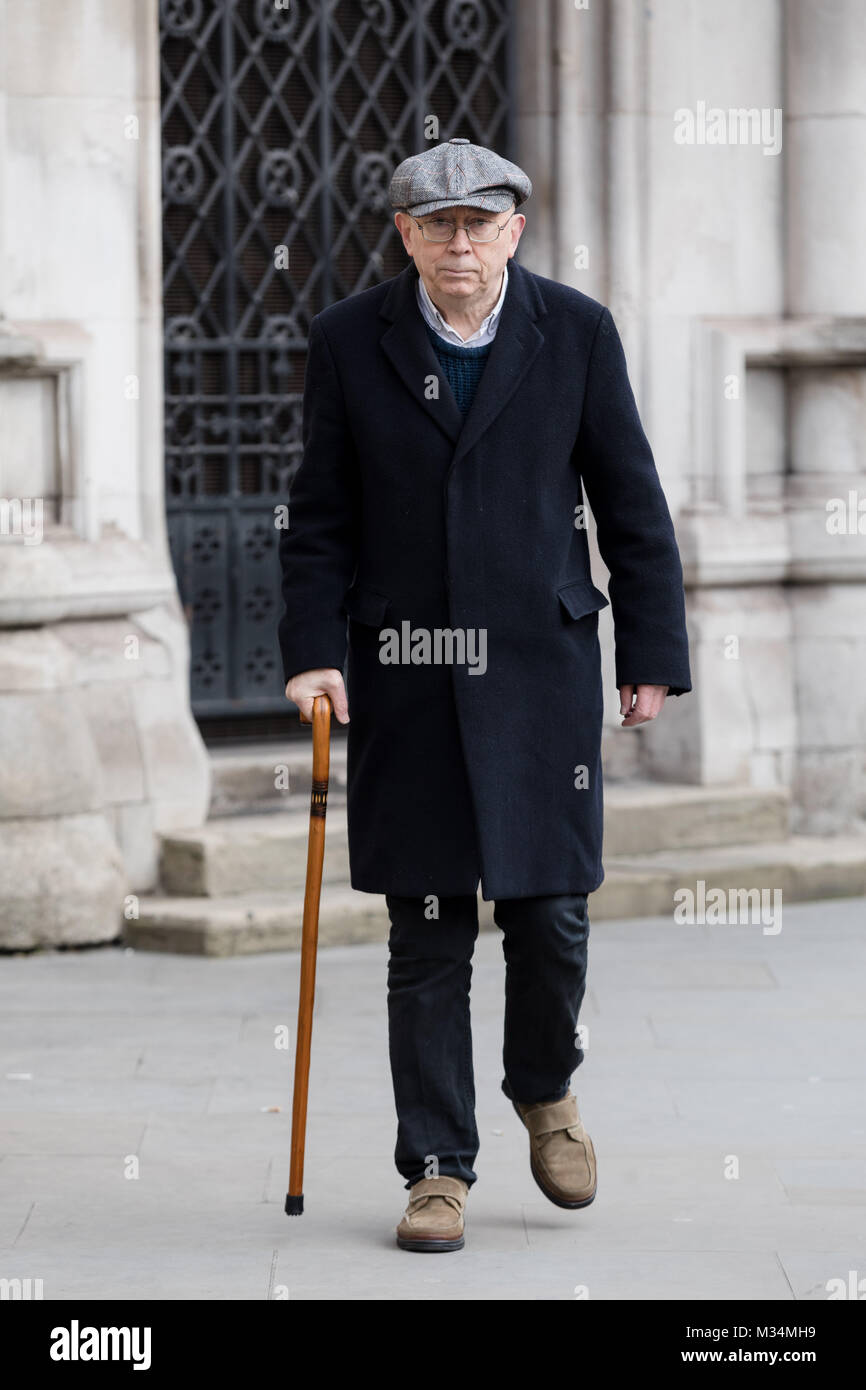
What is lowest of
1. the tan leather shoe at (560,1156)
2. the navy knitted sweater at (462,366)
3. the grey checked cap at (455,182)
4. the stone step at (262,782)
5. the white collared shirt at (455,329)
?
the tan leather shoe at (560,1156)

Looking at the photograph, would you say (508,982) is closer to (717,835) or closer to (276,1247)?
(276,1247)

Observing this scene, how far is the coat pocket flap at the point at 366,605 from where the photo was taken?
4.69m

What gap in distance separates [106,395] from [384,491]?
147 inches

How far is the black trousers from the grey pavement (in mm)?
203

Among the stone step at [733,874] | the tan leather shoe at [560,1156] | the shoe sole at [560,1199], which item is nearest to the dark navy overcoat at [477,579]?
the tan leather shoe at [560,1156]

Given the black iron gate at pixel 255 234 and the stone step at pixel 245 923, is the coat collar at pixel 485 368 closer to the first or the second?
the stone step at pixel 245 923

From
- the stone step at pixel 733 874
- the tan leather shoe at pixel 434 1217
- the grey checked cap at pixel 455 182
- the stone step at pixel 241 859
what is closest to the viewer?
the grey checked cap at pixel 455 182

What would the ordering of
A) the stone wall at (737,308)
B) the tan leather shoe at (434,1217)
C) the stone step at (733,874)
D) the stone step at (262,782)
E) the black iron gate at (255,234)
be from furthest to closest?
the stone wall at (737,308)
the black iron gate at (255,234)
the stone step at (262,782)
the stone step at (733,874)
the tan leather shoe at (434,1217)

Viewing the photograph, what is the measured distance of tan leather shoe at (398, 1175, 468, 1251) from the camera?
4637mm

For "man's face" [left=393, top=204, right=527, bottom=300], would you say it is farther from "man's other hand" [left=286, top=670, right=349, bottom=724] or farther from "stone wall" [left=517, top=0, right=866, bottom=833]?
"stone wall" [left=517, top=0, right=866, bottom=833]

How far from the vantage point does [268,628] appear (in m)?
9.12

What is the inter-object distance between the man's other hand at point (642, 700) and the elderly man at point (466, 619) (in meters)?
0.01

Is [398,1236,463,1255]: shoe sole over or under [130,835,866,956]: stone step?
under

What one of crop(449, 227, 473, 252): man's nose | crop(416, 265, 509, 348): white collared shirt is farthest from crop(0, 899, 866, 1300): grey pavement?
crop(449, 227, 473, 252): man's nose
